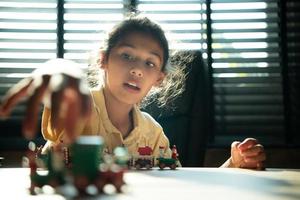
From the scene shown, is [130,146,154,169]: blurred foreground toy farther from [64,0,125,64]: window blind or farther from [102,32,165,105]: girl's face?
[64,0,125,64]: window blind

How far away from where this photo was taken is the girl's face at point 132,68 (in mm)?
1174

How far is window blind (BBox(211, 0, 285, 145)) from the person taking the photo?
81.5 inches

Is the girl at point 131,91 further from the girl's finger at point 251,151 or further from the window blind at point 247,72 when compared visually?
the window blind at point 247,72

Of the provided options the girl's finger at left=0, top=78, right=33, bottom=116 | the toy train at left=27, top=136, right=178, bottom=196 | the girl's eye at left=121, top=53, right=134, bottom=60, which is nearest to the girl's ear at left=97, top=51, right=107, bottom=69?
the girl's eye at left=121, top=53, right=134, bottom=60

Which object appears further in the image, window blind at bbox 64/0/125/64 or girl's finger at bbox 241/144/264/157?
window blind at bbox 64/0/125/64

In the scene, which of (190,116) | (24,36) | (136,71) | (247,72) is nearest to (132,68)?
(136,71)

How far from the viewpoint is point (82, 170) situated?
0.44m

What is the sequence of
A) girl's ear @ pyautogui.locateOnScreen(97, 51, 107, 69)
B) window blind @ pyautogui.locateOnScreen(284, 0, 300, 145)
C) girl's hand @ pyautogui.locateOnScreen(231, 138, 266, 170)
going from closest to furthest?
girl's hand @ pyautogui.locateOnScreen(231, 138, 266, 170), girl's ear @ pyautogui.locateOnScreen(97, 51, 107, 69), window blind @ pyautogui.locateOnScreen(284, 0, 300, 145)

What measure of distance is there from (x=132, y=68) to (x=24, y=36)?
1187 millimetres

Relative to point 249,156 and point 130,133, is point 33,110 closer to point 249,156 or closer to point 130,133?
point 249,156

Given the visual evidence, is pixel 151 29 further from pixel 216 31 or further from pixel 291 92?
pixel 291 92

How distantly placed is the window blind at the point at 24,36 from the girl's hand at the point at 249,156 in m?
1.34

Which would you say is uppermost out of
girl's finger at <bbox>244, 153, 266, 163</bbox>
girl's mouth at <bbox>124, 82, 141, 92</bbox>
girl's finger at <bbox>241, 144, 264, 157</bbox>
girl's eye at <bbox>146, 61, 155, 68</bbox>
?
girl's eye at <bbox>146, 61, 155, 68</bbox>

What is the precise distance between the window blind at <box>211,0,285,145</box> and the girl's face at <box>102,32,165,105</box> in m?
0.88
